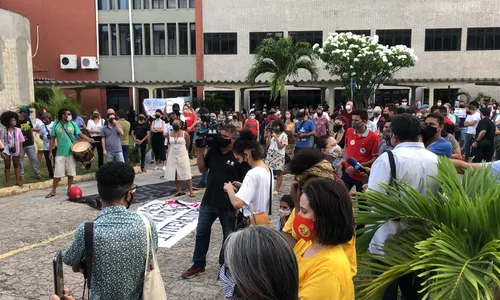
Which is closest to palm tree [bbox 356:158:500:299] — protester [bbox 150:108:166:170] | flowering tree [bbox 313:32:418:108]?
protester [bbox 150:108:166:170]

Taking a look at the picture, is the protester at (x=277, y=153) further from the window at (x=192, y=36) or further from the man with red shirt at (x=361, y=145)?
the window at (x=192, y=36)

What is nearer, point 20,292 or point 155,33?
point 20,292

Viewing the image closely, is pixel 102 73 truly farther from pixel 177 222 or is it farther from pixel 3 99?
pixel 177 222

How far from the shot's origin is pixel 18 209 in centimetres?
822

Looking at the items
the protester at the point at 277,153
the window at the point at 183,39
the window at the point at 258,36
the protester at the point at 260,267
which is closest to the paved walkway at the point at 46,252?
the protester at the point at 277,153

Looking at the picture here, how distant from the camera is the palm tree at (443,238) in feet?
7.63

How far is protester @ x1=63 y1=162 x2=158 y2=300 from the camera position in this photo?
2.49m

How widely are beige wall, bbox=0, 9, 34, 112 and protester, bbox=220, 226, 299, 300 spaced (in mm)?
17525

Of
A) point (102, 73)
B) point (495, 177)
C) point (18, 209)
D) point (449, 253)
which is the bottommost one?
point (18, 209)

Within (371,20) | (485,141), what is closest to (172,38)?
(371,20)

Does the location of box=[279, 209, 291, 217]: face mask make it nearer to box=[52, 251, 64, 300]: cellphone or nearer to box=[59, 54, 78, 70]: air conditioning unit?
box=[52, 251, 64, 300]: cellphone

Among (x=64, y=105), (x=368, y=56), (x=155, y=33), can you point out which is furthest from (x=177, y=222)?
(x=155, y=33)

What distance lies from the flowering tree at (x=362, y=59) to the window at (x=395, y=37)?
7.82 metres

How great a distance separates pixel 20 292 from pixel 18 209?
406cm
